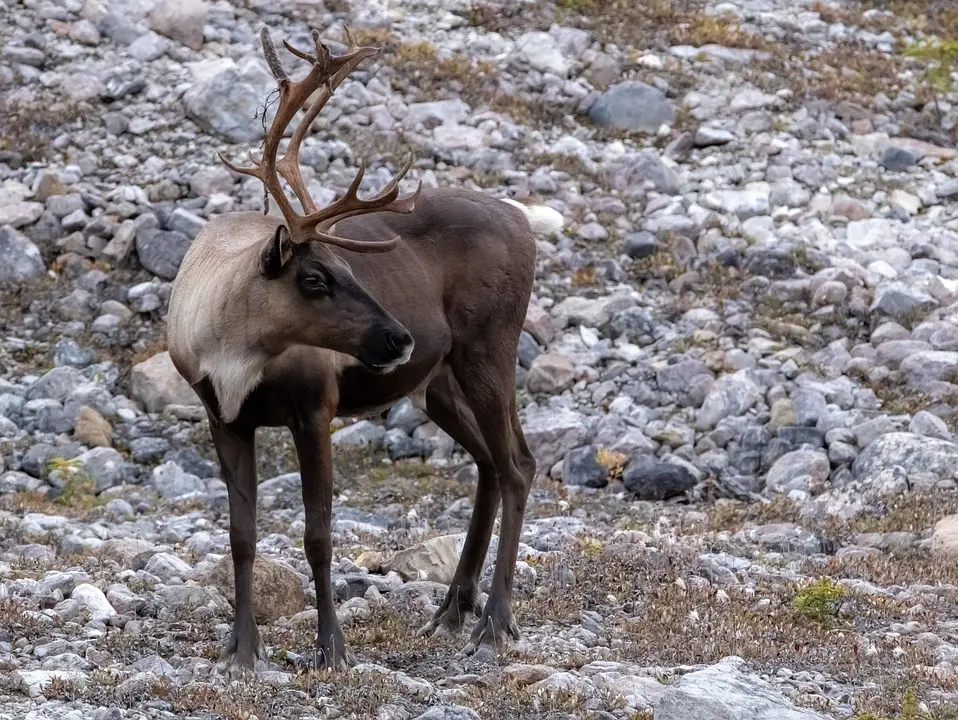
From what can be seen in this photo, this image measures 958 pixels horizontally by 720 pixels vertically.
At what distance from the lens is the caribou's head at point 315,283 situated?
658cm

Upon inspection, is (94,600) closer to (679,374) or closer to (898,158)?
(679,374)

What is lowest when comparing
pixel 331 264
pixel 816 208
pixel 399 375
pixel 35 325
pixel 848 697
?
pixel 35 325

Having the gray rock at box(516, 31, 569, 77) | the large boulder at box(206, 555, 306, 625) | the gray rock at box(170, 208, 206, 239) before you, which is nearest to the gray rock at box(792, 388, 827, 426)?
the large boulder at box(206, 555, 306, 625)

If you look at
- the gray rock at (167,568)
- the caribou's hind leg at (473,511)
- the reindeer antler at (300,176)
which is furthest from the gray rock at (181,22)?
the reindeer antler at (300,176)

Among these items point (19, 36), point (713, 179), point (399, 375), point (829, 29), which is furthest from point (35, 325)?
point (829, 29)

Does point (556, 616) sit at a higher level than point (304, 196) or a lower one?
lower

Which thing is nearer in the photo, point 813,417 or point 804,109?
point 813,417

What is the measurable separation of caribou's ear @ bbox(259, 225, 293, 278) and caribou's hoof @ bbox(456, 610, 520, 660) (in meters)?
2.04

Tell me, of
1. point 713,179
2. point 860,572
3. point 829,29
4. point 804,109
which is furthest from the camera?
point 829,29

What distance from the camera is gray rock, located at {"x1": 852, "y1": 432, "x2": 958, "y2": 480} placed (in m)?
10.1

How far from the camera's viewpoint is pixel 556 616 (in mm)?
7406

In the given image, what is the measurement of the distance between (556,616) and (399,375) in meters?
1.52

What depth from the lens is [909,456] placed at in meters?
10.2

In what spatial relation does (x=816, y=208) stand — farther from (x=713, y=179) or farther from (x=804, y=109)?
(x=804, y=109)
